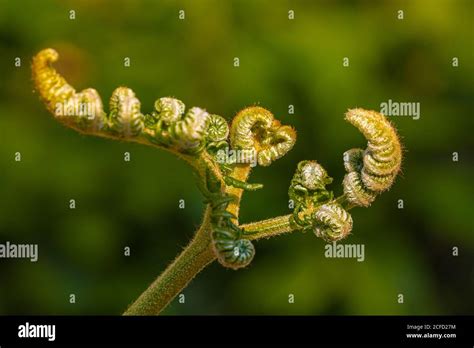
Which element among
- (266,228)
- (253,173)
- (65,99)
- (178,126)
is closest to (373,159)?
(266,228)

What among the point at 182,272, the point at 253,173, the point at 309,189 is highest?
the point at 253,173

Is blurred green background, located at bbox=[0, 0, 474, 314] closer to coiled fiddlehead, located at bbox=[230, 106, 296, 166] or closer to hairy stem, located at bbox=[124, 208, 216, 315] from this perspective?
coiled fiddlehead, located at bbox=[230, 106, 296, 166]

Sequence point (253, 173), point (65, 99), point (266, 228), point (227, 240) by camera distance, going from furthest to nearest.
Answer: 1. point (253, 173)
2. point (266, 228)
3. point (227, 240)
4. point (65, 99)

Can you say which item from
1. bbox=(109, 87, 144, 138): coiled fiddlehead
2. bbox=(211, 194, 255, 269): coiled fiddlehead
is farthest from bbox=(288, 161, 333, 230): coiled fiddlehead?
bbox=(109, 87, 144, 138): coiled fiddlehead

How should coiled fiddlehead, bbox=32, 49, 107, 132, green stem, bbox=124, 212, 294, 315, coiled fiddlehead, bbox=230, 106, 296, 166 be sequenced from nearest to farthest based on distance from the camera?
coiled fiddlehead, bbox=32, 49, 107, 132 → green stem, bbox=124, 212, 294, 315 → coiled fiddlehead, bbox=230, 106, 296, 166

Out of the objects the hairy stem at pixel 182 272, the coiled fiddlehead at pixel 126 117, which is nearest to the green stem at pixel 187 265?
the hairy stem at pixel 182 272

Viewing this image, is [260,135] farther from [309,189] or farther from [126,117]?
[126,117]
